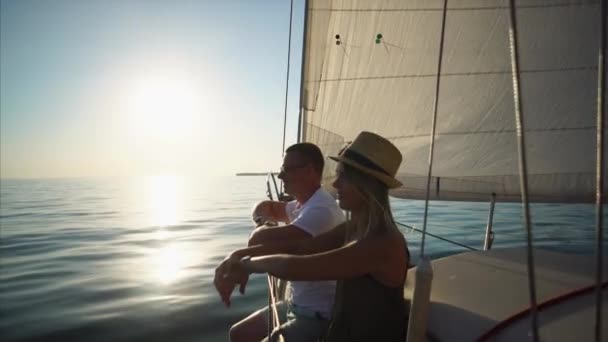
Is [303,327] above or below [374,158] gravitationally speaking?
below

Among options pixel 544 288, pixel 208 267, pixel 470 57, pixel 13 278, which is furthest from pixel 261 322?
pixel 13 278

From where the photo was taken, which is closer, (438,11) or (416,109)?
(438,11)

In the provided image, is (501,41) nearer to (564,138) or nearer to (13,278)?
(564,138)

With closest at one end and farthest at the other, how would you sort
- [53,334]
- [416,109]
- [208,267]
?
1. [416,109]
2. [53,334]
3. [208,267]

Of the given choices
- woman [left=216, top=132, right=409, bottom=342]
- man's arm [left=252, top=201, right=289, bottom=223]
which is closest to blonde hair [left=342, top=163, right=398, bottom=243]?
woman [left=216, top=132, right=409, bottom=342]

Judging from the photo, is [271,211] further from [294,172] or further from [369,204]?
[369,204]

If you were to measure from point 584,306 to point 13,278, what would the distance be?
806 centimetres

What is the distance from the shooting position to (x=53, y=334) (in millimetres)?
4492

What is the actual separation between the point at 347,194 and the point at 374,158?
0.20 meters

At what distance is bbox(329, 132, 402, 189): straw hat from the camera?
172 centimetres

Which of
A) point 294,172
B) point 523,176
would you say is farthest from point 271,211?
point 523,176

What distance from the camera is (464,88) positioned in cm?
339

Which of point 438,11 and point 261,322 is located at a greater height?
point 438,11

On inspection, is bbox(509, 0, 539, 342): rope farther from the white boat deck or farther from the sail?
the sail
